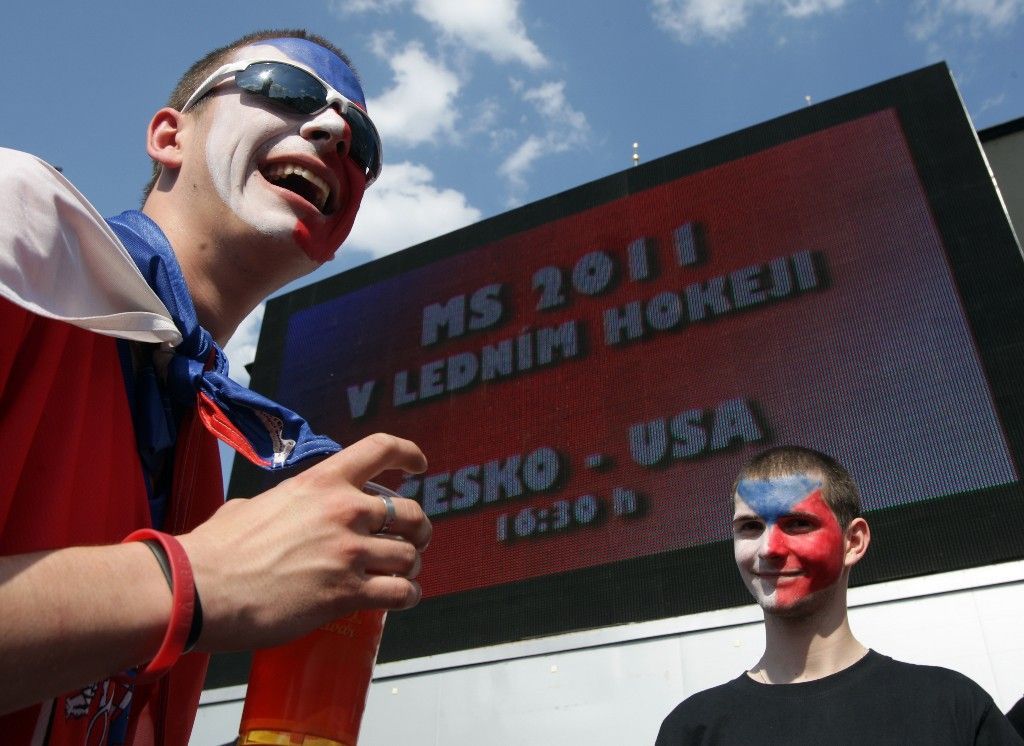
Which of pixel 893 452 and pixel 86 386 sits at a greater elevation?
pixel 893 452

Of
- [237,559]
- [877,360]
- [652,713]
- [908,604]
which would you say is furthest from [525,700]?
[237,559]

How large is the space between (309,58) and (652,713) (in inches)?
160

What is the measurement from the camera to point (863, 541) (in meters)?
1.99

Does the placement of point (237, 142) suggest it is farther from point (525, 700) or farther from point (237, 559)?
point (525, 700)

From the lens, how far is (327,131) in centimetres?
105

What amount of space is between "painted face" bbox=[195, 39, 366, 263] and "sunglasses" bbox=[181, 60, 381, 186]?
0.01 m

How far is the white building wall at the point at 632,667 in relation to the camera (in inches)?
158

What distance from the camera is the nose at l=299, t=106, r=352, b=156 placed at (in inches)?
41.4

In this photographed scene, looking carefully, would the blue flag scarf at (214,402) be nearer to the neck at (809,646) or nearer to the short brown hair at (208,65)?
the short brown hair at (208,65)

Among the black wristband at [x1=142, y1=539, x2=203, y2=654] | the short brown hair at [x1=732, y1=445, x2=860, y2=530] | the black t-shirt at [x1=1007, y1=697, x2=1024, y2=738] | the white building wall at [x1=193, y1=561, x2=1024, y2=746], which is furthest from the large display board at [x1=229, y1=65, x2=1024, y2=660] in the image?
the black wristband at [x1=142, y1=539, x2=203, y2=654]

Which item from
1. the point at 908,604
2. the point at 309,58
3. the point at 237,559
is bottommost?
the point at 237,559

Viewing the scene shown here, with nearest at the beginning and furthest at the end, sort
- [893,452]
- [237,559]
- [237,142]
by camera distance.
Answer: [237,559] → [237,142] → [893,452]

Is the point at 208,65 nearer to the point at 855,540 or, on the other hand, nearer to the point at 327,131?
the point at 327,131

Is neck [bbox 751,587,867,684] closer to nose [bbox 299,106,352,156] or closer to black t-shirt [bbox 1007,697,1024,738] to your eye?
black t-shirt [bbox 1007,697,1024,738]
